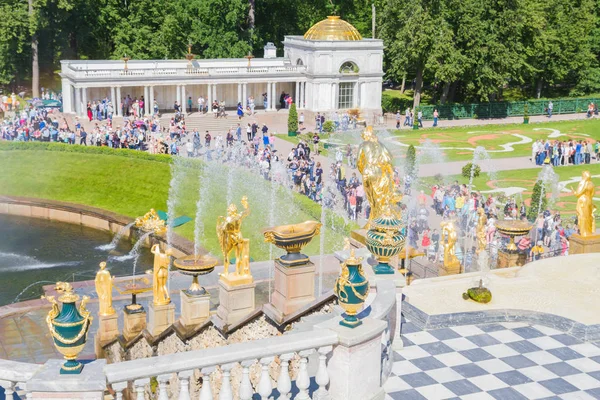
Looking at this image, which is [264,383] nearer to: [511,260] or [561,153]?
[511,260]

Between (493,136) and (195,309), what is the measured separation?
46.2 m

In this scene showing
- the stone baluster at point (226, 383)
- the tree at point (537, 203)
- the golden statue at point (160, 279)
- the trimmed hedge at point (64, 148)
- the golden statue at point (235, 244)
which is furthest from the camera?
the trimmed hedge at point (64, 148)

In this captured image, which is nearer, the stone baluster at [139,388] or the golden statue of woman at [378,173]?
the stone baluster at [139,388]

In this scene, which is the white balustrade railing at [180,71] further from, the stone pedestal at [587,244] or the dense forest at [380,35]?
the stone pedestal at [587,244]

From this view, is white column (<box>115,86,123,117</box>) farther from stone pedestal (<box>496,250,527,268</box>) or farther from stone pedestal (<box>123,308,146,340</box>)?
stone pedestal (<box>496,250,527,268</box>)

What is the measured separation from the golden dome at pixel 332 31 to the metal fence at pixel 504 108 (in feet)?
24.7

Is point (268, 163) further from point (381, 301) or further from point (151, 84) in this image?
point (381, 301)

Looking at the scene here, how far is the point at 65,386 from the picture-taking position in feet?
33.2

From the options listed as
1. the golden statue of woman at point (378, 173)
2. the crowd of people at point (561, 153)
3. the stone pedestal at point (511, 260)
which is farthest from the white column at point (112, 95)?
the golden statue of woman at point (378, 173)

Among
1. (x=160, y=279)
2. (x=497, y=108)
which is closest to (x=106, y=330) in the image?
(x=160, y=279)

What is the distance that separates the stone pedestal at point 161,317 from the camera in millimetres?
21109

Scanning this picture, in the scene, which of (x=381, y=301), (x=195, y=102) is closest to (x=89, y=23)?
(x=195, y=102)

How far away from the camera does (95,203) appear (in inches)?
1743

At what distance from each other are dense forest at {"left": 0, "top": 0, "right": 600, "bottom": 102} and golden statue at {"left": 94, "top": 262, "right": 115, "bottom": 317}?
46.2 meters
